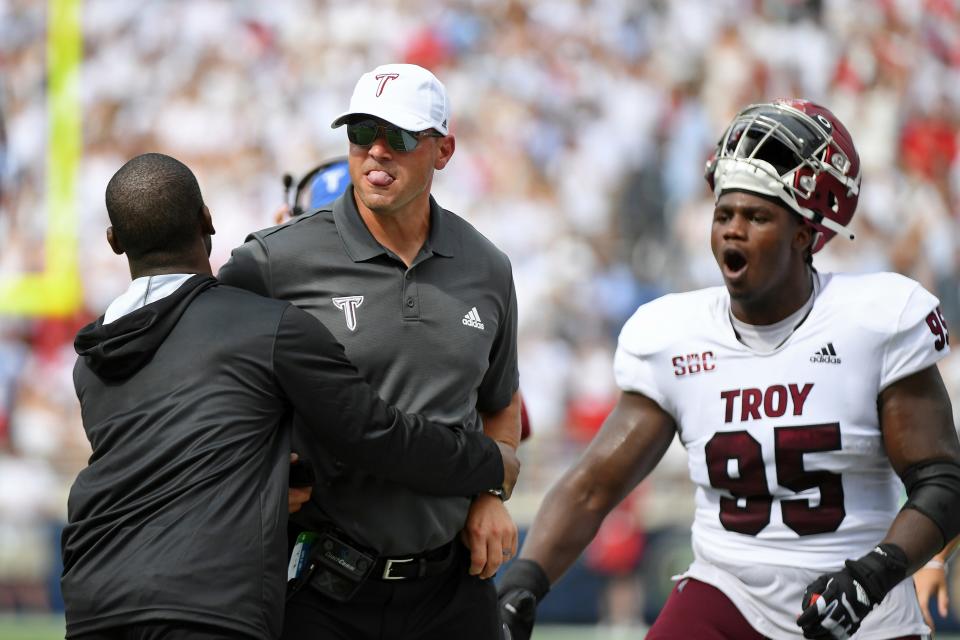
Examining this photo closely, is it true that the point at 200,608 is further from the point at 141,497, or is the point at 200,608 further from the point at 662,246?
the point at 662,246

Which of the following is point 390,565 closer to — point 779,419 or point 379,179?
point 379,179

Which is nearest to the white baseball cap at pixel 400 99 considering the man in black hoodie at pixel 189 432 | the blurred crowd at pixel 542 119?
the man in black hoodie at pixel 189 432

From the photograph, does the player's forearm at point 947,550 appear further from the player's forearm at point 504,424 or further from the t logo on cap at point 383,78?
the t logo on cap at point 383,78

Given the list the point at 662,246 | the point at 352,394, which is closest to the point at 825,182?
the point at 352,394

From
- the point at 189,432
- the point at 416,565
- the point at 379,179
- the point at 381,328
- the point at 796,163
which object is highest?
the point at 796,163

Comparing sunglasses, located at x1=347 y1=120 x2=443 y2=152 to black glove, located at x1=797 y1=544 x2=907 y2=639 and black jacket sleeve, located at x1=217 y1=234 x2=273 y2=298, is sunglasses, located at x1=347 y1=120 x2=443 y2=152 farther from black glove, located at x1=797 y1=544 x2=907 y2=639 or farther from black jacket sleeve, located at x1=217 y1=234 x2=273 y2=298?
black glove, located at x1=797 y1=544 x2=907 y2=639

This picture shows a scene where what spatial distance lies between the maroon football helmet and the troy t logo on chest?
402 mm

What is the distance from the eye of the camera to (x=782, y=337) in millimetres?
3416

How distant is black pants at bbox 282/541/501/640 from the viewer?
297cm

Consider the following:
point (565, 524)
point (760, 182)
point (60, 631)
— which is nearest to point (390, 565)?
point (565, 524)

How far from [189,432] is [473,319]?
31.6 inches

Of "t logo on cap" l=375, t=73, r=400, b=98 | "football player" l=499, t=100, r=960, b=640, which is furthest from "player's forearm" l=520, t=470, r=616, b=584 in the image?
"t logo on cap" l=375, t=73, r=400, b=98

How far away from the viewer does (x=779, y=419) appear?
329 centimetres

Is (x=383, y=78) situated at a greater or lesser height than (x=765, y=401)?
greater
